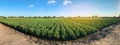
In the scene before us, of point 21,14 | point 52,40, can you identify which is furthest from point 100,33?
point 21,14

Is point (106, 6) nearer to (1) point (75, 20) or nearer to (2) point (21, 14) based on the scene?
(1) point (75, 20)

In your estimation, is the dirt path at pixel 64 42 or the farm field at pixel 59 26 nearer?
the dirt path at pixel 64 42

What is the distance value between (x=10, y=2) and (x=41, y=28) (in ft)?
6.62

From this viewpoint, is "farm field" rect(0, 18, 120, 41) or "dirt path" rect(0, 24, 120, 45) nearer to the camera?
"dirt path" rect(0, 24, 120, 45)

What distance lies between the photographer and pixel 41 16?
13750 millimetres

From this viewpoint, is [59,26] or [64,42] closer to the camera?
[64,42]

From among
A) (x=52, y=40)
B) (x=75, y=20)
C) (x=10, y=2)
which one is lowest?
(x=52, y=40)

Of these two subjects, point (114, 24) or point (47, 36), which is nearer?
point (47, 36)

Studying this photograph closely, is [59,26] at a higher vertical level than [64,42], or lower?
higher

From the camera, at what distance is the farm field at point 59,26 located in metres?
13.0

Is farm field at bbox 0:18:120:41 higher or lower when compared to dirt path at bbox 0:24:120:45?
higher

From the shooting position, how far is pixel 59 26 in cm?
1386

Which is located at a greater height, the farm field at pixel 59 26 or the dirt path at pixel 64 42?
the farm field at pixel 59 26

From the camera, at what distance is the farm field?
42.6 feet
